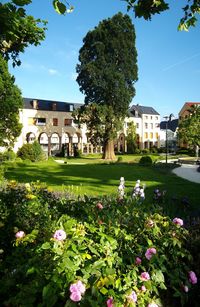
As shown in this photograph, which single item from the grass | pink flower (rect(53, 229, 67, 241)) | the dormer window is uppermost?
the dormer window

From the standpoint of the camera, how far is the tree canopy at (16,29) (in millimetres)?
4730

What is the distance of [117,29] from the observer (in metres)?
46.0

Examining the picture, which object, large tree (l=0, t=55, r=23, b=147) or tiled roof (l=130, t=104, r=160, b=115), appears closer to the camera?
large tree (l=0, t=55, r=23, b=147)

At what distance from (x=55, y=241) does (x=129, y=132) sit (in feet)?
233

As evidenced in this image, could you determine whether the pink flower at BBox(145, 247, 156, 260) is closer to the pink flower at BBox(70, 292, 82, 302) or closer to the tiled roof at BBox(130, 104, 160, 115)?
the pink flower at BBox(70, 292, 82, 302)

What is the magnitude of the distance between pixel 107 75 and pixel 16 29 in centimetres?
4032

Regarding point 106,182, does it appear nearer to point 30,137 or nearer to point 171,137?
point 30,137

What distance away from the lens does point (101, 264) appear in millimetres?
3365

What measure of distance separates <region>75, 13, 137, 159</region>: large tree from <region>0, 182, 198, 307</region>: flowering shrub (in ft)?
130

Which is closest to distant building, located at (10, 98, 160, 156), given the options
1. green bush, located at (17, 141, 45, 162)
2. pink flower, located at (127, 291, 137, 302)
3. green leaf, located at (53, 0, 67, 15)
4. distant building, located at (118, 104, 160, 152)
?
distant building, located at (118, 104, 160, 152)

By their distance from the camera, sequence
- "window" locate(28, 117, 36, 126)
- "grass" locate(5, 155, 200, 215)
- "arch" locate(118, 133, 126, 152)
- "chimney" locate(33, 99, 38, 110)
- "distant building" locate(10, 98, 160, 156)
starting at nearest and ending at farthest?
"grass" locate(5, 155, 200, 215) → "distant building" locate(10, 98, 160, 156) → "window" locate(28, 117, 36, 126) → "chimney" locate(33, 99, 38, 110) → "arch" locate(118, 133, 126, 152)

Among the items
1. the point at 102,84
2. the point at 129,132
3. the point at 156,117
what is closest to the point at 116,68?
the point at 102,84

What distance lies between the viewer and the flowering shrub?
3.11 meters

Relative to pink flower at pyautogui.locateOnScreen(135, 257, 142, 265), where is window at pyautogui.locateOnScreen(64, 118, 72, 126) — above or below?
above
